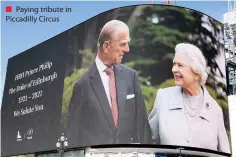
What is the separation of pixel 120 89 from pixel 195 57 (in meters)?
6.92

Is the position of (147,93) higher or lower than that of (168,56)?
lower

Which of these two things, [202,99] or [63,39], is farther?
[63,39]

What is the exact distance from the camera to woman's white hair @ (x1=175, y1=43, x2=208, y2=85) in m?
36.6

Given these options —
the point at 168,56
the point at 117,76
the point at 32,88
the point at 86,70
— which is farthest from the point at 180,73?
the point at 32,88

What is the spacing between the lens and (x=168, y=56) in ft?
119

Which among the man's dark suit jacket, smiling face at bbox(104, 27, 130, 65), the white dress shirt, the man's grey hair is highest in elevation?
the man's grey hair

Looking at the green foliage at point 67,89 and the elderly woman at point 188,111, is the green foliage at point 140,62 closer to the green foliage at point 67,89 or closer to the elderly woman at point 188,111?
the elderly woman at point 188,111

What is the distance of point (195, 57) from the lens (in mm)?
37281

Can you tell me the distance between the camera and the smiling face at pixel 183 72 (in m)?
36.0

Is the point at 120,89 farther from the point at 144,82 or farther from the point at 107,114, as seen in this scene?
the point at 107,114

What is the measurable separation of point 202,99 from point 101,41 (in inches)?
370

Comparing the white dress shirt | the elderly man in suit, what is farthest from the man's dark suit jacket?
the white dress shirt

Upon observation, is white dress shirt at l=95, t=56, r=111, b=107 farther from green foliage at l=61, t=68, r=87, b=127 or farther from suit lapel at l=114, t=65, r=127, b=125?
green foliage at l=61, t=68, r=87, b=127

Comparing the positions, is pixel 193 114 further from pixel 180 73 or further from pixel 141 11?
pixel 141 11
